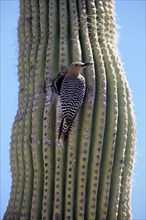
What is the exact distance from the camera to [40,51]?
6754mm

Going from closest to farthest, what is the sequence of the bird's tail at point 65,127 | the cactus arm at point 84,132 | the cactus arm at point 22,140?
the cactus arm at point 84,132, the bird's tail at point 65,127, the cactus arm at point 22,140

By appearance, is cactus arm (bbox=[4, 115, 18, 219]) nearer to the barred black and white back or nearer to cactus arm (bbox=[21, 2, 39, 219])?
cactus arm (bbox=[21, 2, 39, 219])

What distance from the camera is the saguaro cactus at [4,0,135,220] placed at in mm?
6211

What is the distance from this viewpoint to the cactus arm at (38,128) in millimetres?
6266

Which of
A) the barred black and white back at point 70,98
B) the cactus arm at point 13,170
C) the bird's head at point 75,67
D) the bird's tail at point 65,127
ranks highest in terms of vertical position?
the bird's head at point 75,67

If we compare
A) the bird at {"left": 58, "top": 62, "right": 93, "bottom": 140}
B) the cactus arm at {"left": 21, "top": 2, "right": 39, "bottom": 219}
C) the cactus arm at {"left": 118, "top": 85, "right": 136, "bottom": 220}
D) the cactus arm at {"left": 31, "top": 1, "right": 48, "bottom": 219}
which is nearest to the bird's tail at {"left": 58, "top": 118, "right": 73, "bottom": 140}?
the bird at {"left": 58, "top": 62, "right": 93, "bottom": 140}

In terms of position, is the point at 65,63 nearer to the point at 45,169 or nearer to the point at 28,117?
the point at 28,117

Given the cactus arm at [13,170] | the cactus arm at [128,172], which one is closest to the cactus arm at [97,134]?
the cactus arm at [128,172]

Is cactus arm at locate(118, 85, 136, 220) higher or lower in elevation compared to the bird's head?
lower

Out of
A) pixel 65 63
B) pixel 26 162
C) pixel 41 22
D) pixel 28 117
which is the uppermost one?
pixel 41 22

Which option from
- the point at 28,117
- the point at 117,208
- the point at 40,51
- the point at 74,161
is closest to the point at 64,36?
the point at 40,51

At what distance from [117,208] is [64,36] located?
1850mm

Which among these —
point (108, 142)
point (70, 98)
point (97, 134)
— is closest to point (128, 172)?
point (108, 142)

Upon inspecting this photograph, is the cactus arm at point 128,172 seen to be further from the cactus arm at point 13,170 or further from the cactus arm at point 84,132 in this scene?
the cactus arm at point 13,170
